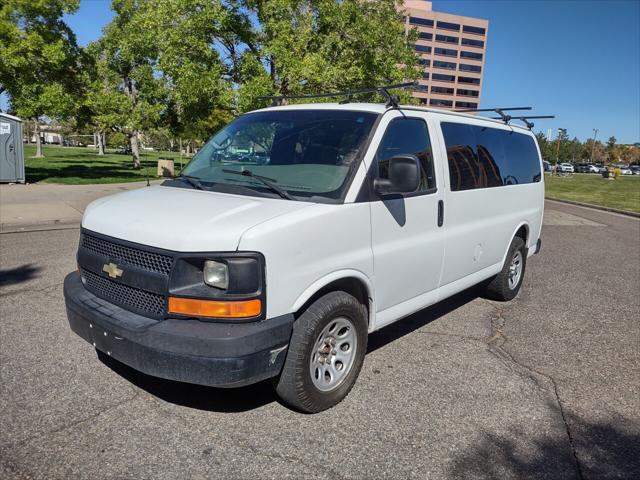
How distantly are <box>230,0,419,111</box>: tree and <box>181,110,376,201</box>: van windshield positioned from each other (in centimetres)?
879

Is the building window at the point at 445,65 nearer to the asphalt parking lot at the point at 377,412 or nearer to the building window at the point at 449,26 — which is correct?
the building window at the point at 449,26

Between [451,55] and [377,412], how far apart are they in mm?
137122

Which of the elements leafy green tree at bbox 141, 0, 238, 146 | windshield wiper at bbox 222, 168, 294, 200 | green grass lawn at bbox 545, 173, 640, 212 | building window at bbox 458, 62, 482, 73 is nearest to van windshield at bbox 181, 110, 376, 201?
windshield wiper at bbox 222, 168, 294, 200

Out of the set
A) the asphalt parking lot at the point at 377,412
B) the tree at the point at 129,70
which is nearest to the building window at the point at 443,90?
the tree at the point at 129,70

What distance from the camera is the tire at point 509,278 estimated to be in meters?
5.79

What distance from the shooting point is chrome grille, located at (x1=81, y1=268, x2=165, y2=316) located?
2955 millimetres

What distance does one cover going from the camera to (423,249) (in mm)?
4004

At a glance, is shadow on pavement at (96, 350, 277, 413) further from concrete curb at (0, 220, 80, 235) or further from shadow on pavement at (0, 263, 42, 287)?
concrete curb at (0, 220, 80, 235)

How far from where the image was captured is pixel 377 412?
135 inches

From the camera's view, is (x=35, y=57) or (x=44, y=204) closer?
(x=44, y=204)

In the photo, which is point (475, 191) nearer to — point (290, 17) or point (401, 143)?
point (401, 143)

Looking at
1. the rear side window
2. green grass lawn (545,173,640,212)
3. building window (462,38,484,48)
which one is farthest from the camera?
building window (462,38,484,48)

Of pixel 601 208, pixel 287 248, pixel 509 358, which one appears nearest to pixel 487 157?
pixel 509 358

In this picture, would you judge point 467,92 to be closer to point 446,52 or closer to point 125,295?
point 446,52
